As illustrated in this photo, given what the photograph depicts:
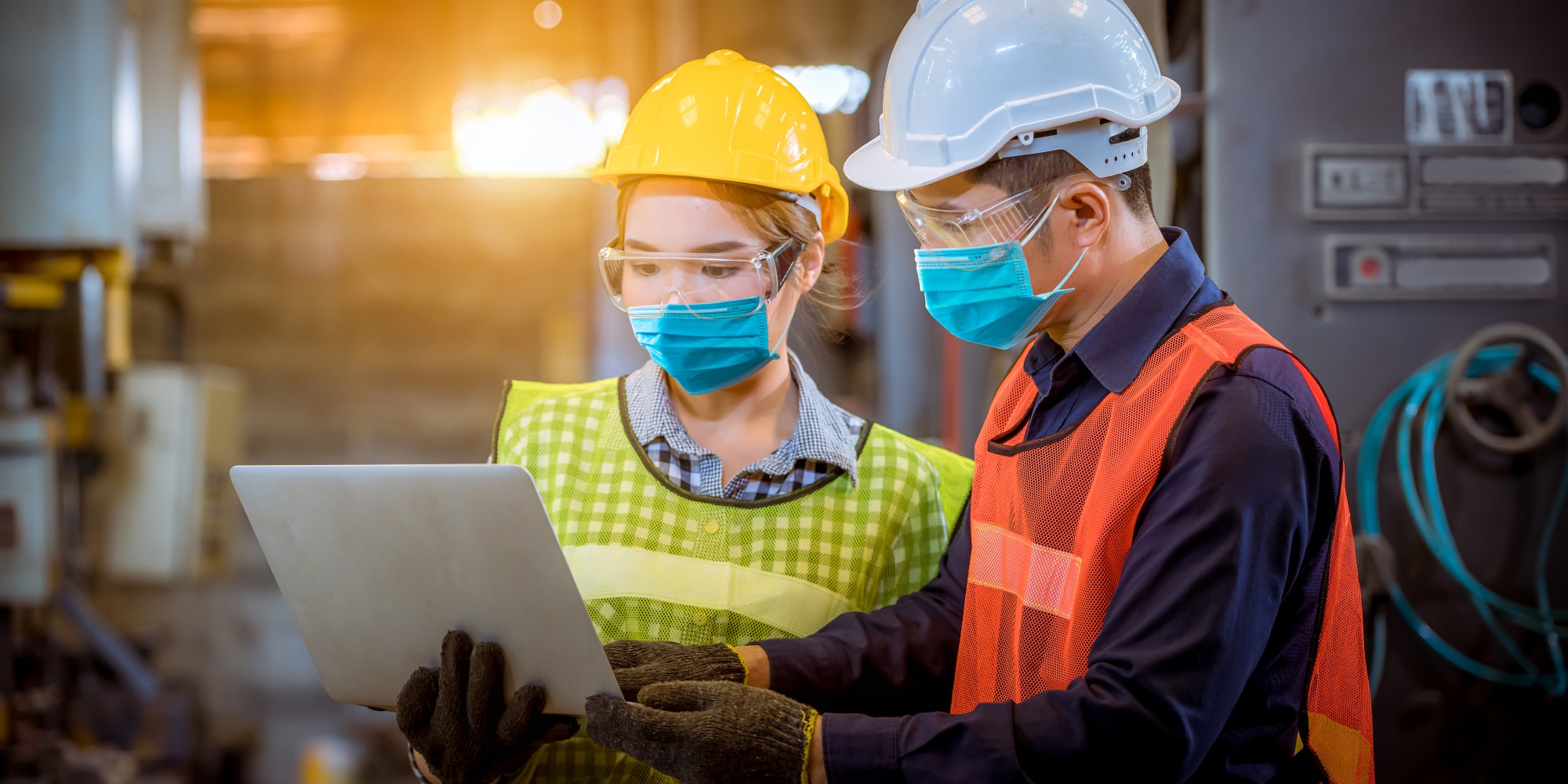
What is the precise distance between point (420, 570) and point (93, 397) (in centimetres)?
334

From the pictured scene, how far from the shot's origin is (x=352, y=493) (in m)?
1.19

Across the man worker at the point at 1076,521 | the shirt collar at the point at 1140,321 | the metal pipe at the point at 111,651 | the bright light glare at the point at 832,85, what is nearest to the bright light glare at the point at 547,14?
the bright light glare at the point at 832,85

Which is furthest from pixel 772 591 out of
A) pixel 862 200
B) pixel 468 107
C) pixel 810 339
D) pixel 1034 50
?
pixel 468 107

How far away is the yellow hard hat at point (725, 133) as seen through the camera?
4.97 ft

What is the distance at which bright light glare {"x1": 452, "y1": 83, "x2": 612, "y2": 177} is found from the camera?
541 cm

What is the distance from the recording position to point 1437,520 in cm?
221

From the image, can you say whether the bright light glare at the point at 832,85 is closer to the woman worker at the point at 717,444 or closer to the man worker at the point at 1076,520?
the woman worker at the point at 717,444

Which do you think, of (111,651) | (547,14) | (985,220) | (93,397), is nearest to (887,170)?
(985,220)

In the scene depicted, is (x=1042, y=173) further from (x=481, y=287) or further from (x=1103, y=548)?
(x=481, y=287)

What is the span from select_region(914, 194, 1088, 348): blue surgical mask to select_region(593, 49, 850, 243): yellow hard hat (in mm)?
308

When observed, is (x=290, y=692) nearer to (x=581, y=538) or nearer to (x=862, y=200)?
(x=862, y=200)

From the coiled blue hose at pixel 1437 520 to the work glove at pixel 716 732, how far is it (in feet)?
5.16

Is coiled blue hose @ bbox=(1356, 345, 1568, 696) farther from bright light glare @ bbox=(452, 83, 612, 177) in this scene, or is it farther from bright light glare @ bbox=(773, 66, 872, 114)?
bright light glare @ bbox=(452, 83, 612, 177)

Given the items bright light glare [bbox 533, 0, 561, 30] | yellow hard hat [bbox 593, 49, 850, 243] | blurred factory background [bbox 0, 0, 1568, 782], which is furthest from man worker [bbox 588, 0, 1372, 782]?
bright light glare [bbox 533, 0, 561, 30]
